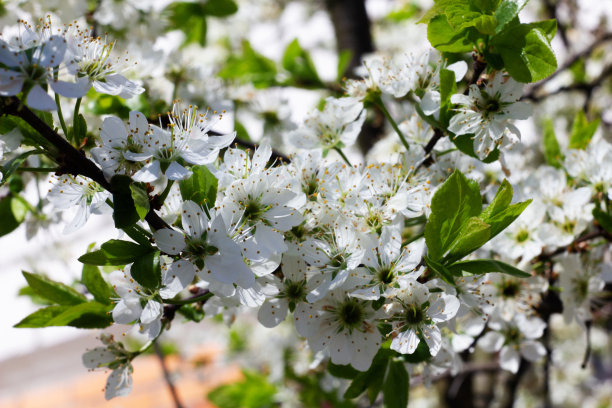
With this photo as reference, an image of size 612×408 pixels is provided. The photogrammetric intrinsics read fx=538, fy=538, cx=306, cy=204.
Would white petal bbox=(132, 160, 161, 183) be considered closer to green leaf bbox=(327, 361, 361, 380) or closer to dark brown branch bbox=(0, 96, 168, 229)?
dark brown branch bbox=(0, 96, 168, 229)

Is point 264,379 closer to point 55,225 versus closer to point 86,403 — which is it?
point 55,225

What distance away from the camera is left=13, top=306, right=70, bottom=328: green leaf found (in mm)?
788

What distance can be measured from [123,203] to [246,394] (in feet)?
4.44

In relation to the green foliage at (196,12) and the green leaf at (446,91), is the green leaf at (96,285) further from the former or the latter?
the green foliage at (196,12)

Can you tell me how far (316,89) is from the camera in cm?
188

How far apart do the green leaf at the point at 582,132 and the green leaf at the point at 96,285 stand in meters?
0.96

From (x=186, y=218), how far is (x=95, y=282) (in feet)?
0.89

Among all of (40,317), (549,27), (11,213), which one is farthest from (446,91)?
(11,213)

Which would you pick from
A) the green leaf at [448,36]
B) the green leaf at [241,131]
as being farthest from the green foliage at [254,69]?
the green leaf at [448,36]

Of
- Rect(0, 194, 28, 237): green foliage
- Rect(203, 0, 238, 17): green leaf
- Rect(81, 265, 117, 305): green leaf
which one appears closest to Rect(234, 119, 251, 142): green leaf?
Rect(203, 0, 238, 17): green leaf

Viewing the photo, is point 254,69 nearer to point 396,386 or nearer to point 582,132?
point 582,132

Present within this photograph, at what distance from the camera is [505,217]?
27.9 inches

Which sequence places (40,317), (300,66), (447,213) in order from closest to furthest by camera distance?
(447,213) < (40,317) < (300,66)

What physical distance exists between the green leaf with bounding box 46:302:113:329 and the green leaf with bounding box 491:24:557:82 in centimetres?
68
